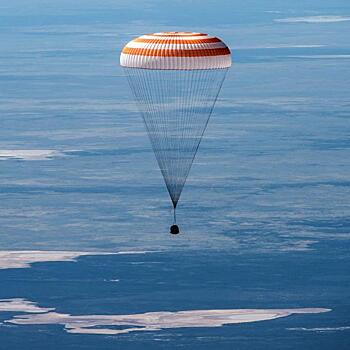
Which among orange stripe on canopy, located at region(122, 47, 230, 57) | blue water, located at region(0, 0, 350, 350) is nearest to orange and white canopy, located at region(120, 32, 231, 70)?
orange stripe on canopy, located at region(122, 47, 230, 57)

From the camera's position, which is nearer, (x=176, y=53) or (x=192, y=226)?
(x=176, y=53)

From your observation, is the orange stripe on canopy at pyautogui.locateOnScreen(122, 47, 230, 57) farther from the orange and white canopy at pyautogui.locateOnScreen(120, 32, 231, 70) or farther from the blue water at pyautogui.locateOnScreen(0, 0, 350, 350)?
the blue water at pyautogui.locateOnScreen(0, 0, 350, 350)

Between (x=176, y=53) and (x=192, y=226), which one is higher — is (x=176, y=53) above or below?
below

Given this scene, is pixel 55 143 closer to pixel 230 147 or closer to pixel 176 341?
pixel 230 147

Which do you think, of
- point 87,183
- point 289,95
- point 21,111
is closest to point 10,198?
point 87,183

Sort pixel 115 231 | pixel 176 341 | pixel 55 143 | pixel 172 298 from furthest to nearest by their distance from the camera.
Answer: pixel 55 143 < pixel 115 231 < pixel 172 298 < pixel 176 341

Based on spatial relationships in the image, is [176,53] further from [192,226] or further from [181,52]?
[192,226]

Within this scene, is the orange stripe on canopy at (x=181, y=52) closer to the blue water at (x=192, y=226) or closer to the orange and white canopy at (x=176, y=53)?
the orange and white canopy at (x=176, y=53)

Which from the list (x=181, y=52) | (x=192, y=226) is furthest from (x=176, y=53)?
(x=192, y=226)
